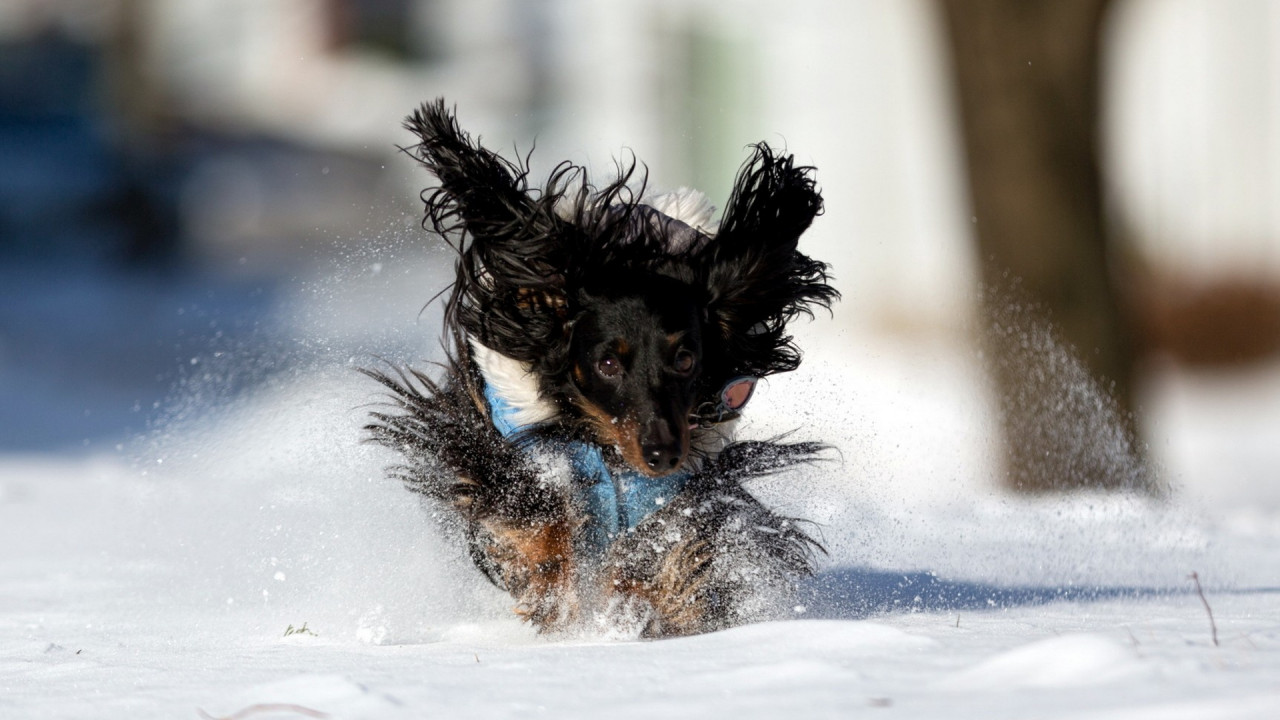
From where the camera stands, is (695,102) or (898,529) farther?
(695,102)

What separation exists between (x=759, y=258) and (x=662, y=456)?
79 cm

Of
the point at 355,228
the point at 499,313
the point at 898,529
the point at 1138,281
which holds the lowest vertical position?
the point at 898,529

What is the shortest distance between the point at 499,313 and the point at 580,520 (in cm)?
64

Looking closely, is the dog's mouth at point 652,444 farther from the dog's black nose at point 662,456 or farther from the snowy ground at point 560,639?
the snowy ground at point 560,639

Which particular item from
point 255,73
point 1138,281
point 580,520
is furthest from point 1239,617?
point 255,73

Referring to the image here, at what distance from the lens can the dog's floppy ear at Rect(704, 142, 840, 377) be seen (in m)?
4.01

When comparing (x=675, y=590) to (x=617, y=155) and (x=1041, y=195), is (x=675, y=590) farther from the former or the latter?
(x=617, y=155)

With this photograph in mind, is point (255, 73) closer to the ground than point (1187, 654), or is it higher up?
higher up

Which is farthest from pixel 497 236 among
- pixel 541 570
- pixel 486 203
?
pixel 541 570

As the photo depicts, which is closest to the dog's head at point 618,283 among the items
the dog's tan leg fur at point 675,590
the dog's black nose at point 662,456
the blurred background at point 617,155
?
the dog's black nose at point 662,456

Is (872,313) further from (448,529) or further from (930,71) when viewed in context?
(448,529)

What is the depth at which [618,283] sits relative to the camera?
12.5 feet

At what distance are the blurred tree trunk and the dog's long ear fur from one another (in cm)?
324

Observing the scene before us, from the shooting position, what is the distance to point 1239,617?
3.26m
